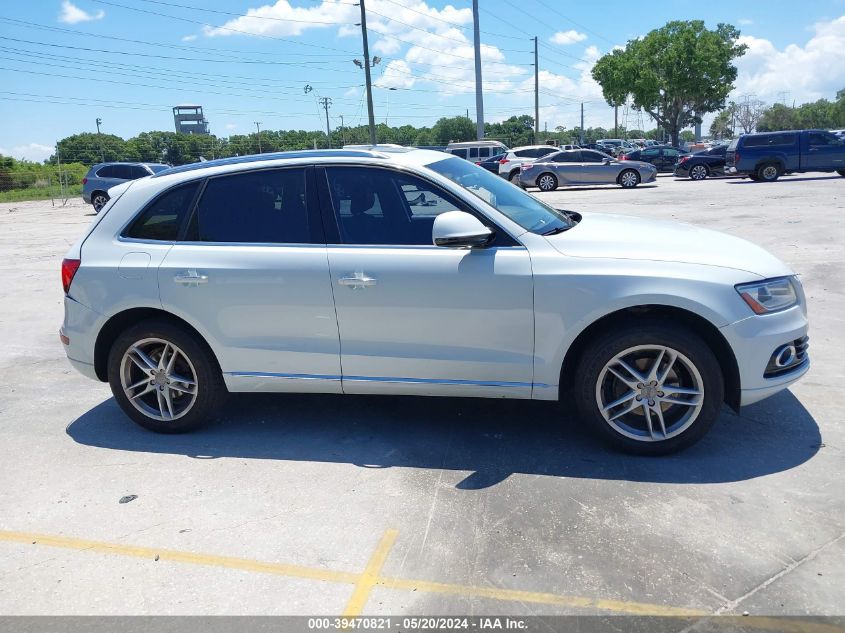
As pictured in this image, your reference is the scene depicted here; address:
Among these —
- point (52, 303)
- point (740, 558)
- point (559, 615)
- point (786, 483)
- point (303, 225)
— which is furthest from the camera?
point (52, 303)

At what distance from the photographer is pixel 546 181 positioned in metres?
26.2

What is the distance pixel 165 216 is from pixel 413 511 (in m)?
2.58

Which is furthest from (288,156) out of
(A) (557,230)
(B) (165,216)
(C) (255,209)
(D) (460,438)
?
(D) (460,438)

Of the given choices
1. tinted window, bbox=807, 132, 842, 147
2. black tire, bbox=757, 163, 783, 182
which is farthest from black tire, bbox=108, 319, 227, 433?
tinted window, bbox=807, 132, 842, 147

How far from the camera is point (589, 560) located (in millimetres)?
3010

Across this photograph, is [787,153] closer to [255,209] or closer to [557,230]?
[557,230]

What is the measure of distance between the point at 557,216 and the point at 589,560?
244 cm

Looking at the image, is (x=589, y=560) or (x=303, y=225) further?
(x=303, y=225)

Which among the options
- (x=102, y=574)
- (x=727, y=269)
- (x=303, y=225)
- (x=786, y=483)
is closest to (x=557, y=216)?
(x=727, y=269)

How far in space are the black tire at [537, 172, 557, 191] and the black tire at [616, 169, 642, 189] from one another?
2.42 meters

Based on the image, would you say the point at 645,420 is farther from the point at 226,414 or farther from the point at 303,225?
the point at 226,414

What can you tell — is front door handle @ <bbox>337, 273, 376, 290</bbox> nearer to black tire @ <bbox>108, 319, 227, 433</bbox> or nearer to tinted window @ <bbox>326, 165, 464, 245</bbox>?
tinted window @ <bbox>326, 165, 464, 245</bbox>

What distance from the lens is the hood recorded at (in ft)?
12.4

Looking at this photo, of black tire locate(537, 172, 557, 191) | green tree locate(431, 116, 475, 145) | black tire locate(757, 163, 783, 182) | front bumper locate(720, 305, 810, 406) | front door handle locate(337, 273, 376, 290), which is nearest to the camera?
front bumper locate(720, 305, 810, 406)
